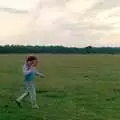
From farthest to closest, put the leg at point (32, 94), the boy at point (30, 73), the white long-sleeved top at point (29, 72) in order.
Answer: the leg at point (32, 94), the white long-sleeved top at point (29, 72), the boy at point (30, 73)

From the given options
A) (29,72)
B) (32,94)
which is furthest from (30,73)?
(32,94)

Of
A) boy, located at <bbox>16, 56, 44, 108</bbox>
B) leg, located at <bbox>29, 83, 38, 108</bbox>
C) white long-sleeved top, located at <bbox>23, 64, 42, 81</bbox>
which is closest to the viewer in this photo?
boy, located at <bbox>16, 56, 44, 108</bbox>

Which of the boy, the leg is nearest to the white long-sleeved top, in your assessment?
the boy

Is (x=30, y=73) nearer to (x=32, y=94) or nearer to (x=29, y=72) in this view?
(x=29, y=72)

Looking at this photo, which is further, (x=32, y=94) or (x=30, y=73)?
(x=32, y=94)

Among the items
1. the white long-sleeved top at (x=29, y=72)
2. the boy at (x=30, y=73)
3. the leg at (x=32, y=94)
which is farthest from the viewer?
the leg at (x=32, y=94)

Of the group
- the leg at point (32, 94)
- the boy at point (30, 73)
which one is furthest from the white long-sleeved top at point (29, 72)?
the leg at point (32, 94)

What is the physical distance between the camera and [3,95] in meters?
23.7

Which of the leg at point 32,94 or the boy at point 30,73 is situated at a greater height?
the boy at point 30,73

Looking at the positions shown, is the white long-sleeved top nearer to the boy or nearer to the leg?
the boy

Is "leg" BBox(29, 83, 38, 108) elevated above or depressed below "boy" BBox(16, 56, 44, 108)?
below

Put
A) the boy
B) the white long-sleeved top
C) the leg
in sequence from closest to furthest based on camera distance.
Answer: the boy
the white long-sleeved top
the leg

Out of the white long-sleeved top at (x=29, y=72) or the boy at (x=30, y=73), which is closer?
the boy at (x=30, y=73)

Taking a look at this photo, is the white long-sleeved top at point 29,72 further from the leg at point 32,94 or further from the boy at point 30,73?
the leg at point 32,94
